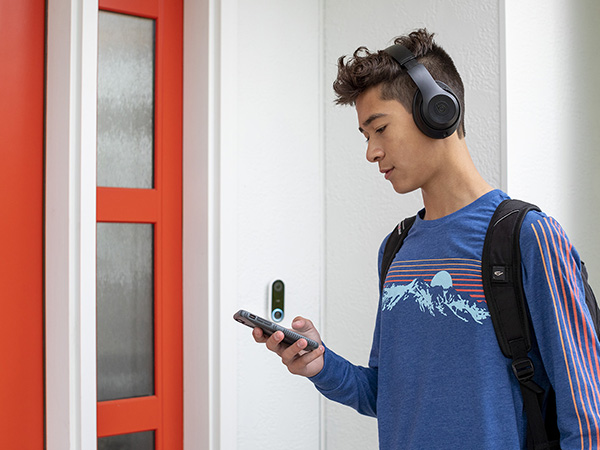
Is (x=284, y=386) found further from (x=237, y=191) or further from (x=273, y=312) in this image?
(x=237, y=191)

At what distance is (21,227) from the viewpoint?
1.79 m

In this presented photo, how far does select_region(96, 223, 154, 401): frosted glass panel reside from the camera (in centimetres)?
189

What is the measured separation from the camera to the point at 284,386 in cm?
205

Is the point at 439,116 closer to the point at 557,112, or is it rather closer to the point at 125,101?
the point at 557,112

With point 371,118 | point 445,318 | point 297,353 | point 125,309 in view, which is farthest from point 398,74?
point 125,309

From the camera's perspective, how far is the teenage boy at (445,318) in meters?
0.98

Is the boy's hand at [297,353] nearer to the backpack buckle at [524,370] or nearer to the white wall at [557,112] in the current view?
the backpack buckle at [524,370]

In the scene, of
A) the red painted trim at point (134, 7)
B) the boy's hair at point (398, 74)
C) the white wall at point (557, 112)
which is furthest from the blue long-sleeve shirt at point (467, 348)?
the red painted trim at point (134, 7)

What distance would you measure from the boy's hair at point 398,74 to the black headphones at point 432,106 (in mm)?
24

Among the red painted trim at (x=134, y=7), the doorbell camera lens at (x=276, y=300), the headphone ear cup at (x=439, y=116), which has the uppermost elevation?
the red painted trim at (x=134, y=7)

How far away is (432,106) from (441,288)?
0.33 m

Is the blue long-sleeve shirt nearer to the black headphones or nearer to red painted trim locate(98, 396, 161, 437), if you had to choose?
the black headphones

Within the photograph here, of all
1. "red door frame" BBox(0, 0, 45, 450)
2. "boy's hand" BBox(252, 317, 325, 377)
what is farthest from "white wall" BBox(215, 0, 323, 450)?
"boy's hand" BBox(252, 317, 325, 377)

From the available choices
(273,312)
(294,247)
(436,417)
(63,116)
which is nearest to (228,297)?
(273,312)
